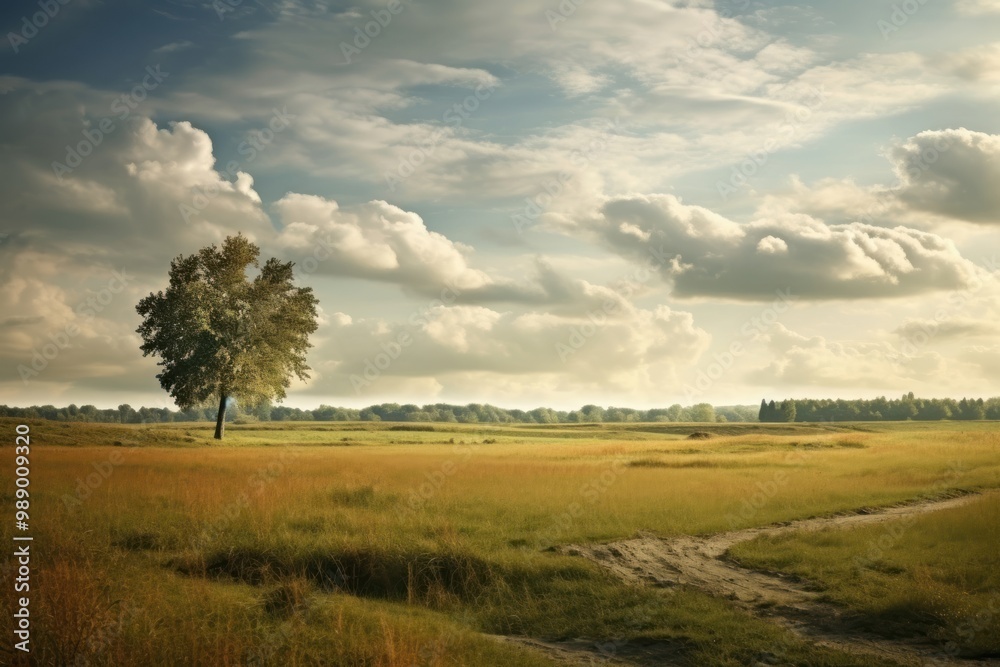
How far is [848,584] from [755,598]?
2.26 metres

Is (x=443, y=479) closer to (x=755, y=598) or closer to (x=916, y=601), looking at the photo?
(x=755, y=598)

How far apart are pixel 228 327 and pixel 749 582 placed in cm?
4870

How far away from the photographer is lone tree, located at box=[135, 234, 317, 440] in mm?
54562

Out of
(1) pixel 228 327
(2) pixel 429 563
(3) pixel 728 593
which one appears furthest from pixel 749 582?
(1) pixel 228 327

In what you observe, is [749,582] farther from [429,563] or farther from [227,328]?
[227,328]

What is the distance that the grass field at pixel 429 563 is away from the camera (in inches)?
427

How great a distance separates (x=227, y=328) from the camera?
5575cm

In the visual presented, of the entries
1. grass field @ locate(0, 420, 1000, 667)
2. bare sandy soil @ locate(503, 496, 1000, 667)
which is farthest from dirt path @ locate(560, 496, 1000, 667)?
grass field @ locate(0, 420, 1000, 667)

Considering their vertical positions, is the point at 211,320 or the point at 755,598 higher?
the point at 211,320

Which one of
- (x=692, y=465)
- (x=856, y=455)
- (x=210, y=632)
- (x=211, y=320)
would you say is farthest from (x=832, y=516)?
(x=211, y=320)

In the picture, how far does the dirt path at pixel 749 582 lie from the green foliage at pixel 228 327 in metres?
43.1

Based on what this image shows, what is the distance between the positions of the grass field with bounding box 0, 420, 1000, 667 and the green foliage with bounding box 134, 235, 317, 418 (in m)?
21.9

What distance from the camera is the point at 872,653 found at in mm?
11297

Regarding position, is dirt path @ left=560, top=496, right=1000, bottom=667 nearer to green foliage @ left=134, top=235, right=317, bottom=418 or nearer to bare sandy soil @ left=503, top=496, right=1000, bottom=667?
bare sandy soil @ left=503, top=496, right=1000, bottom=667
